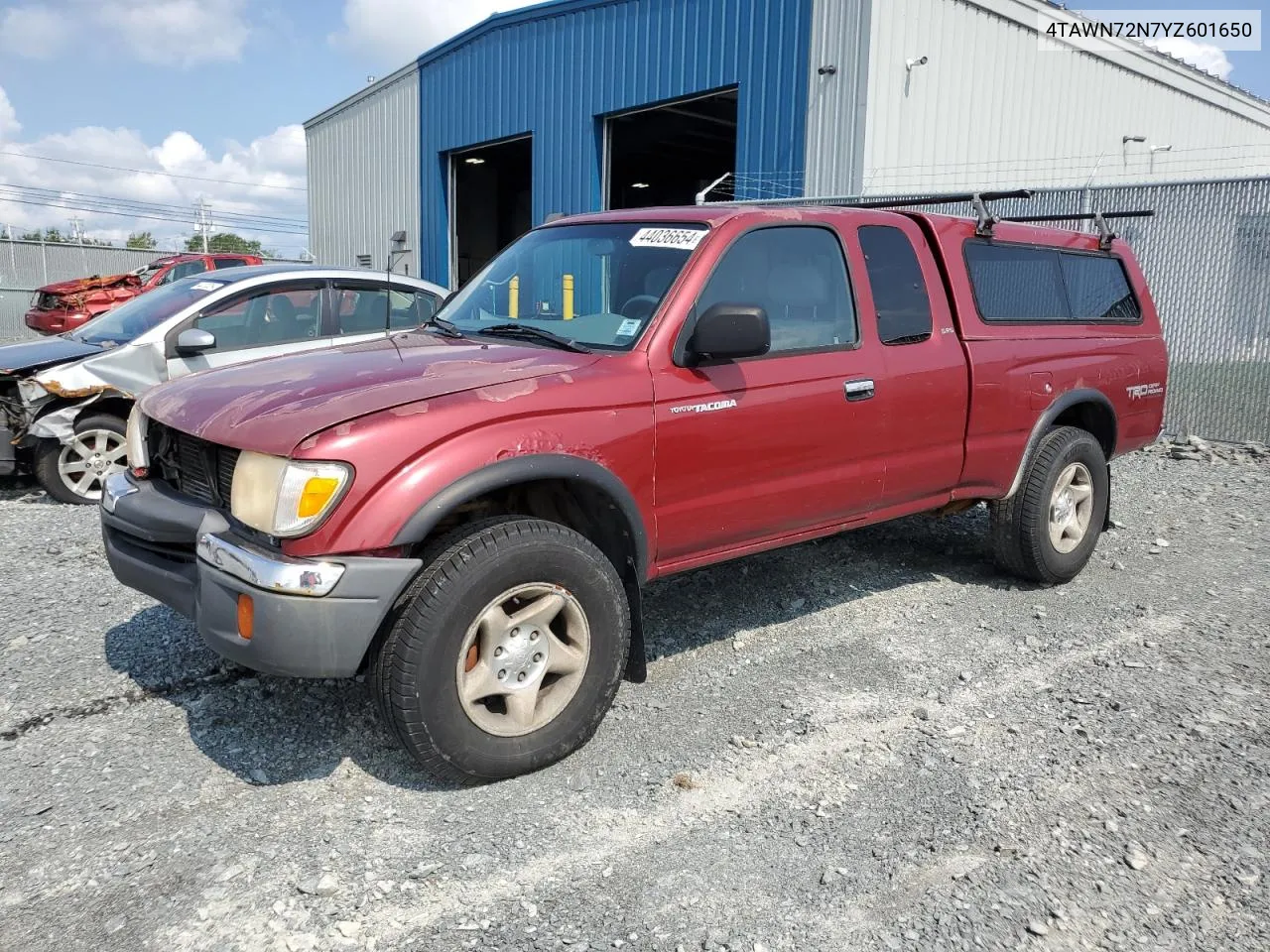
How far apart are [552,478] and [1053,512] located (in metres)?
3.20

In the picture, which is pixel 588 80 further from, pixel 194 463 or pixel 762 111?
pixel 194 463

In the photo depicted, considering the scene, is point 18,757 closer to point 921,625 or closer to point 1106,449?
point 921,625

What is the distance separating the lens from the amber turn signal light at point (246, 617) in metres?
2.89

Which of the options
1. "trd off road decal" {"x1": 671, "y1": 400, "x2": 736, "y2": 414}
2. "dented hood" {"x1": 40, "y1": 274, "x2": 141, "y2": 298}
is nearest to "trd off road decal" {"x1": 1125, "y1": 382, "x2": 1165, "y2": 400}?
"trd off road decal" {"x1": 671, "y1": 400, "x2": 736, "y2": 414}

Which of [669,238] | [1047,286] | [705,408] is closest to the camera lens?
[705,408]

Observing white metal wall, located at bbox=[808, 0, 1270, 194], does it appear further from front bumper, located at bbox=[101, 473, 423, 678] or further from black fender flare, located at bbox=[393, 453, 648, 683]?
front bumper, located at bbox=[101, 473, 423, 678]

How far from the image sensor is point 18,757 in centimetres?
337

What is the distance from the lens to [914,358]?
14.5ft

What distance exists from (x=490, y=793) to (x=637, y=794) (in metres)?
0.48

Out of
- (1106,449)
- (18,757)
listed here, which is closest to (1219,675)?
(1106,449)

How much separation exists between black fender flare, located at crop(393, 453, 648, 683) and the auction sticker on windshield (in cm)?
106

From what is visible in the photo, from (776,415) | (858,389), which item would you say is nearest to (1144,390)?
(858,389)

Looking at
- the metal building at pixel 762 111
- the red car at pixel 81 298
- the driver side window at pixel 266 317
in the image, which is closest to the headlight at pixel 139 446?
the driver side window at pixel 266 317

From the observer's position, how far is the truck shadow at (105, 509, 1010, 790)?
3445 millimetres
